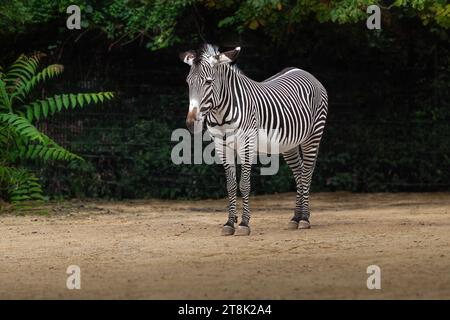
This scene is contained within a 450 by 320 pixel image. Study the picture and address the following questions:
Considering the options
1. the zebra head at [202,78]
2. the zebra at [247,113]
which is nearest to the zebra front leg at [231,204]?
the zebra at [247,113]

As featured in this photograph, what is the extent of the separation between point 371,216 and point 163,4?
4820 mm

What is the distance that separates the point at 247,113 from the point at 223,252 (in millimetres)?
2198

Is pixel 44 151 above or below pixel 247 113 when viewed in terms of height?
below

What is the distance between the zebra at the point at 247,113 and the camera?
37.6ft

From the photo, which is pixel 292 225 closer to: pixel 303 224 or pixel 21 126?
pixel 303 224

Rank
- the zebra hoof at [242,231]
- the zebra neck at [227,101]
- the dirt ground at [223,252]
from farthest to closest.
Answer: the zebra neck at [227,101]
the zebra hoof at [242,231]
the dirt ground at [223,252]

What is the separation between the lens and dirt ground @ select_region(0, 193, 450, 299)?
810cm

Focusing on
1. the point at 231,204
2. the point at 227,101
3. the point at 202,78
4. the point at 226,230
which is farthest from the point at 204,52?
the point at 226,230

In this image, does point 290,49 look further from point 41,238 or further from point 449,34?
point 41,238

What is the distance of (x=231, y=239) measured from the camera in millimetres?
11273

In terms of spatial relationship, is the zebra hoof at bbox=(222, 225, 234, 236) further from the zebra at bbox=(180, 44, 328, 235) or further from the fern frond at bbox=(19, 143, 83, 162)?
the fern frond at bbox=(19, 143, 83, 162)

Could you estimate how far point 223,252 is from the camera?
1027cm

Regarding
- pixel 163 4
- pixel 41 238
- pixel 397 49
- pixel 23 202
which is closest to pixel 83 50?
pixel 163 4

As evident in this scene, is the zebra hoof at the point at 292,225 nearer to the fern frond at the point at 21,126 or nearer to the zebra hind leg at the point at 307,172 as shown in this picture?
the zebra hind leg at the point at 307,172
